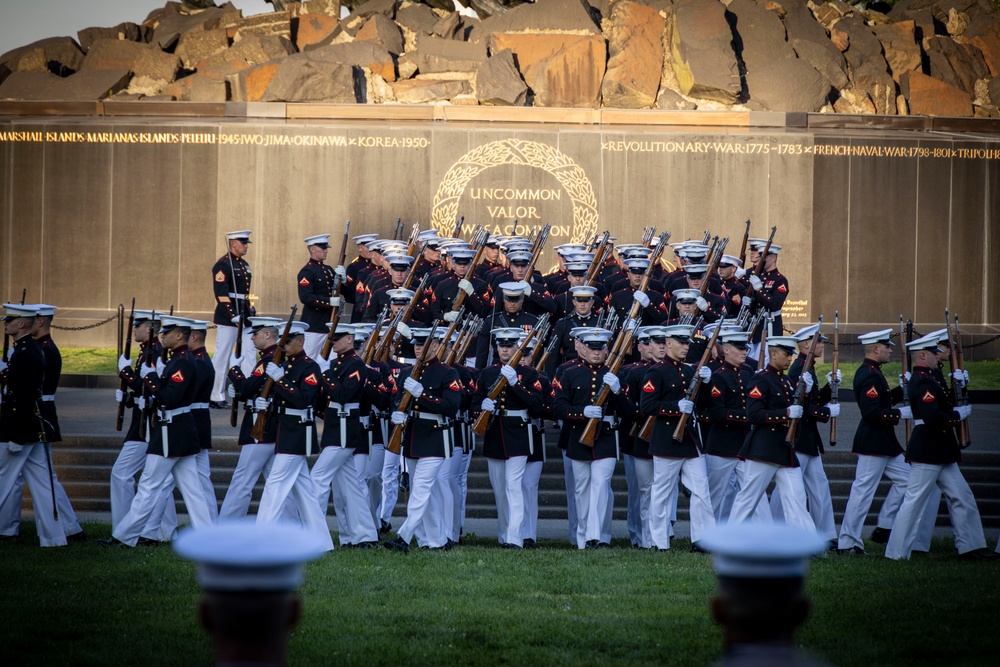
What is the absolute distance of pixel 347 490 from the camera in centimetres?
1062

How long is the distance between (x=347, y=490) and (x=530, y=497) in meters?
1.68

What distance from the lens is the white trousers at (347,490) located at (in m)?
10.6

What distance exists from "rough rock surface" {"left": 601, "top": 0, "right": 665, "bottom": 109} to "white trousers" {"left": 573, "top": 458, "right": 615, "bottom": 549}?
12085mm

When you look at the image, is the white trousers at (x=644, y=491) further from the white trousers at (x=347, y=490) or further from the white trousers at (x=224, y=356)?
the white trousers at (x=224, y=356)

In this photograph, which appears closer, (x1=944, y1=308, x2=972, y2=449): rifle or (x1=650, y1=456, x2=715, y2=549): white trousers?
(x1=944, y1=308, x2=972, y2=449): rifle

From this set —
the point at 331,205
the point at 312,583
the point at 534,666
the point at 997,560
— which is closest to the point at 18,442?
the point at 312,583

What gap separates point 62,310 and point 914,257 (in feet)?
48.0

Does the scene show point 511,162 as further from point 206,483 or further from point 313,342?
point 206,483

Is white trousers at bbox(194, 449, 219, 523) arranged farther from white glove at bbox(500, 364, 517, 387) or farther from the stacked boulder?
the stacked boulder

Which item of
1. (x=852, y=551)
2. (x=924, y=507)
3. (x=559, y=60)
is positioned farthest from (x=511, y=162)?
(x=924, y=507)

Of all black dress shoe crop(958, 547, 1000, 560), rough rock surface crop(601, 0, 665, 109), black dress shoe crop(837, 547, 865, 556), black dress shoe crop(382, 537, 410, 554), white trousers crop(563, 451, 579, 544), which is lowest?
black dress shoe crop(837, 547, 865, 556)

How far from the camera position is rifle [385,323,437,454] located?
10500 mm

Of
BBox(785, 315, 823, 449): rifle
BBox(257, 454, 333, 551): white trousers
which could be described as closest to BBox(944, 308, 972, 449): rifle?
BBox(785, 315, 823, 449): rifle

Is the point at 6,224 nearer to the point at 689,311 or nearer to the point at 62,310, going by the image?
the point at 62,310
